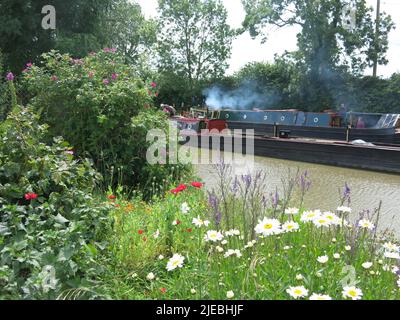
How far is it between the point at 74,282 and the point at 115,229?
112cm

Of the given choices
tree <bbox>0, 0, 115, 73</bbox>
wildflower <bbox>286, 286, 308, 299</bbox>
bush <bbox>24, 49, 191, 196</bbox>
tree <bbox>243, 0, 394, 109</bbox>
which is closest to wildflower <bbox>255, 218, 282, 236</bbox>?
wildflower <bbox>286, 286, 308, 299</bbox>

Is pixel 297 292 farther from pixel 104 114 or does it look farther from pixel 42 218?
pixel 104 114

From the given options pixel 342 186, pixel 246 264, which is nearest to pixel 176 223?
pixel 246 264

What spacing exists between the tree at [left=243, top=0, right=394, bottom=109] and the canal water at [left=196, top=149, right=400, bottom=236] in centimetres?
1177

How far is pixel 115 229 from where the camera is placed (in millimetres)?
3324

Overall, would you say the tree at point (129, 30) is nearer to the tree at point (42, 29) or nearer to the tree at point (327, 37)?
the tree at point (42, 29)

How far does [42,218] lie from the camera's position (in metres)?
2.87

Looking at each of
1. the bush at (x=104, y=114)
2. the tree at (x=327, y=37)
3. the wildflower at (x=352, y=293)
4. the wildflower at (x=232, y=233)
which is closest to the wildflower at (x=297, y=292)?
the wildflower at (x=352, y=293)

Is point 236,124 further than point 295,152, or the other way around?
point 236,124

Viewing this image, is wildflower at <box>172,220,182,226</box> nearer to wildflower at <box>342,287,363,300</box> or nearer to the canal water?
wildflower at <box>342,287,363,300</box>

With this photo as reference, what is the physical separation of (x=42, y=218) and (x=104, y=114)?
3.57m

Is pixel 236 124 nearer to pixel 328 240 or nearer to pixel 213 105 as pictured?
pixel 213 105

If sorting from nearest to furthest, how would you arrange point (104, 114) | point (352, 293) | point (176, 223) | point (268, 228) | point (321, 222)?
point (352, 293) < point (268, 228) < point (321, 222) < point (176, 223) < point (104, 114)

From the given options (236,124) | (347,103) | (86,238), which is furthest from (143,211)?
(347,103)
